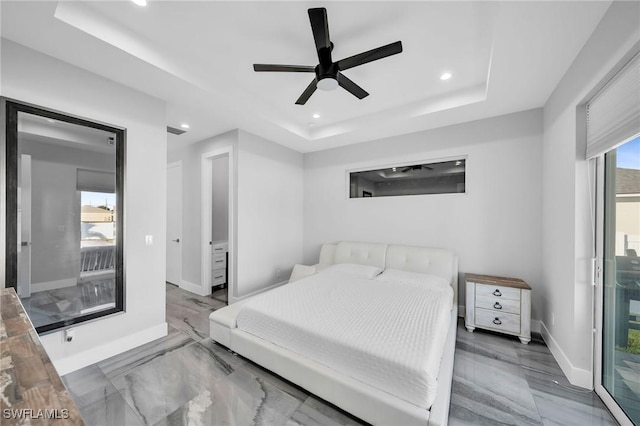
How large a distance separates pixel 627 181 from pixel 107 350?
168 inches

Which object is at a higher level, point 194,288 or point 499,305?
point 499,305

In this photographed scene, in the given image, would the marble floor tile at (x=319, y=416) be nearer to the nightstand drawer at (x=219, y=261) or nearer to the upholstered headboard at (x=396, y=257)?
the upholstered headboard at (x=396, y=257)

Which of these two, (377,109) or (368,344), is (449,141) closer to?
(377,109)

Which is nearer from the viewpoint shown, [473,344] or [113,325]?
[113,325]

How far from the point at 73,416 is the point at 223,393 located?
5.13 feet

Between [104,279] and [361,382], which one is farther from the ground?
[104,279]

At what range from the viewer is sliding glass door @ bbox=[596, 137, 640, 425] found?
148 cm

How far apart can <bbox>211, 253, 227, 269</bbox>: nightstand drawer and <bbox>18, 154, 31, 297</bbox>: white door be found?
7.75 ft

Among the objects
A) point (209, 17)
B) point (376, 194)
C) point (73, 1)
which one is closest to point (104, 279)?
point (73, 1)

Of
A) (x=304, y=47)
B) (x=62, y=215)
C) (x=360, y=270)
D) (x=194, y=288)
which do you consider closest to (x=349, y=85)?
(x=304, y=47)

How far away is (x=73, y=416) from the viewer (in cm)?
54

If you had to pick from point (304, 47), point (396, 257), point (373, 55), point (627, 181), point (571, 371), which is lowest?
point (571, 371)

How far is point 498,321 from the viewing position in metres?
2.61

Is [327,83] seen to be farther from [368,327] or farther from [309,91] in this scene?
[368,327]
